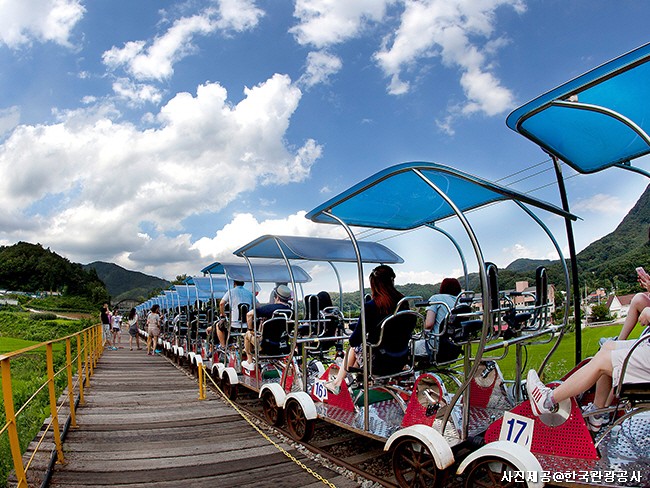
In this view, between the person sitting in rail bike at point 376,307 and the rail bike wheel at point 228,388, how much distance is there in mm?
3199

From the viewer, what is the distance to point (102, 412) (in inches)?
249

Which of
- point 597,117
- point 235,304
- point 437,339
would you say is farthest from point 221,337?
point 597,117

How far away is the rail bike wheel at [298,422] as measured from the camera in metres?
4.73

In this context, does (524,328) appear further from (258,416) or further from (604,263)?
(604,263)

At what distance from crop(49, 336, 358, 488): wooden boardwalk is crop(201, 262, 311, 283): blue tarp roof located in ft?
7.11

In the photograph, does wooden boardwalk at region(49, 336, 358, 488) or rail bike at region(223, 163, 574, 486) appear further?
wooden boardwalk at region(49, 336, 358, 488)

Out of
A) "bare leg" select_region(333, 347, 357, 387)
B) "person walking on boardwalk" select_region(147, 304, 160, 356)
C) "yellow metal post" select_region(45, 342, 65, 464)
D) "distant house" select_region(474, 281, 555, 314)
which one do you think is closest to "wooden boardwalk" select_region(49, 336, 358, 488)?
"yellow metal post" select_region(45, 342, 65, 464)

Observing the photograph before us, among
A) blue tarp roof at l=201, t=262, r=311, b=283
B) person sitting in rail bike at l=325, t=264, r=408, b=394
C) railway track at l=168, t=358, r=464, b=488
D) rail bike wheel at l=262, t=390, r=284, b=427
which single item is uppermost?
blue tarp roof at l=201, t=262, r=311, b=283

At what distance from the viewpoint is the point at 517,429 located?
309 centimetres

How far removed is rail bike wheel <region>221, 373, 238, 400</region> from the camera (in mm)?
7145

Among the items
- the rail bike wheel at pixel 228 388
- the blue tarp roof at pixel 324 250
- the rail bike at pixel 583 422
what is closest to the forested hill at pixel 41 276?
the rail bike wheel at pixel 228 388

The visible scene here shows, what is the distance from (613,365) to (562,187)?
3.19 metres

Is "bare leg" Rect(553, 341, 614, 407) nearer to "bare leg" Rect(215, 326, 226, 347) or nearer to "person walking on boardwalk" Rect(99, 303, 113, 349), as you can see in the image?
"bare leg" Rect(215, 326, 226, 347)

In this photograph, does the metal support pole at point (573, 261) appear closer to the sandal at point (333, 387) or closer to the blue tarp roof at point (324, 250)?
the blue tarp roof at point (324, 250)
